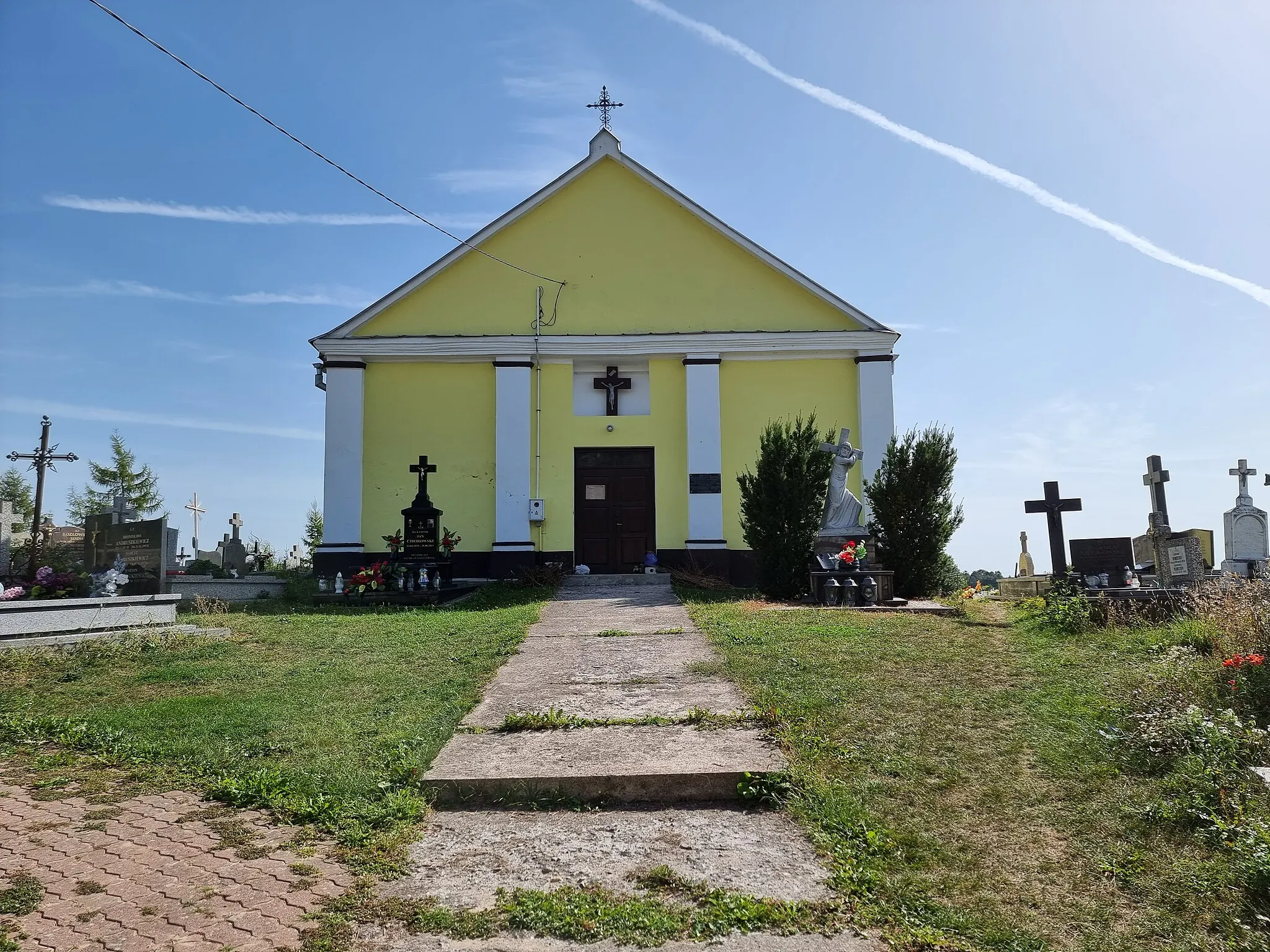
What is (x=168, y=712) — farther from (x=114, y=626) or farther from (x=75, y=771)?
(x=114, y=626)

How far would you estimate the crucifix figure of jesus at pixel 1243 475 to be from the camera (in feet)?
51.6

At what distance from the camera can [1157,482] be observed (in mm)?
15109

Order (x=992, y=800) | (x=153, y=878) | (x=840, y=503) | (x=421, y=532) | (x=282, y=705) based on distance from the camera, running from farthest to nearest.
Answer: (x=421, y=532)
(x=840, y=503)
(x=282, y=705)
(x=992, y=800)
(x=153, y=878)

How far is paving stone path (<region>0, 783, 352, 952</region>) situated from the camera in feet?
11.1

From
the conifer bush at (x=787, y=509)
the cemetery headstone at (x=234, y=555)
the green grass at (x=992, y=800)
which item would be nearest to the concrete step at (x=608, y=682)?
the green grass at (x=992, y=800)

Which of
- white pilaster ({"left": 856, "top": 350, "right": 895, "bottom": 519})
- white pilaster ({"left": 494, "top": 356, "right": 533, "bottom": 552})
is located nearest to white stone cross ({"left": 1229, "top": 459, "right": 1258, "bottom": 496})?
white pilaster ({"left": 856, "top": 350, "right": 895, "bottom": 519})

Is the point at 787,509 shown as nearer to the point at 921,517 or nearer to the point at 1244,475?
the point at 921,517

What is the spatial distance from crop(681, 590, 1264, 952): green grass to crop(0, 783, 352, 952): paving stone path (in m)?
2.36

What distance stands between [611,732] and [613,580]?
1045cm

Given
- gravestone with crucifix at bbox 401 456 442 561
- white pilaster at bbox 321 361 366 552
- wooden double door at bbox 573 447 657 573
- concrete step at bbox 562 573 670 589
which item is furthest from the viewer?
wooden double door at bbox 573 447 657 573

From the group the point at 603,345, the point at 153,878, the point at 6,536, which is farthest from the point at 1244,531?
the point at 6,536

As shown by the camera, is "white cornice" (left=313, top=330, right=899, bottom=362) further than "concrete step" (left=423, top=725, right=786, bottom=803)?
Yes

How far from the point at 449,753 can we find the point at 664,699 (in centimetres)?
180

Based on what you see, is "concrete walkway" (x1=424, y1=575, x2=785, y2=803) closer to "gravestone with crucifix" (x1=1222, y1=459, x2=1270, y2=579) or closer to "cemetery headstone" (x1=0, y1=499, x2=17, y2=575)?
"cemetery headstone" (x1=0, y1=499, x2=17, y2=575)
